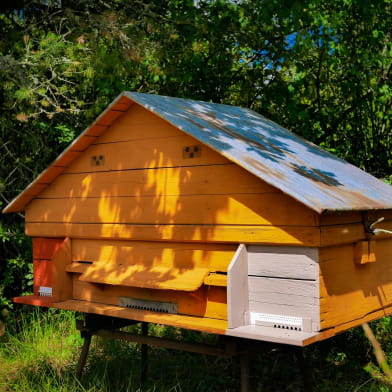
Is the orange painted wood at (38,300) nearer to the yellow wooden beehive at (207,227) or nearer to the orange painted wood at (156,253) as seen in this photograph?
the yellow wooden beehive at (207,227)

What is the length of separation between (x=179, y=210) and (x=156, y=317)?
860mm

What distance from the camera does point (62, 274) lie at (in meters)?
5.50

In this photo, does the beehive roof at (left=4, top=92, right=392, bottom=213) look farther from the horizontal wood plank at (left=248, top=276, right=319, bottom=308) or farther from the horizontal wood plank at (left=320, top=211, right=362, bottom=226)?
the horizontal wood plank at (left=248, top=276, right=319, bottom=308)

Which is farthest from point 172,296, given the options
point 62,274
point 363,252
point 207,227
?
point 363,252

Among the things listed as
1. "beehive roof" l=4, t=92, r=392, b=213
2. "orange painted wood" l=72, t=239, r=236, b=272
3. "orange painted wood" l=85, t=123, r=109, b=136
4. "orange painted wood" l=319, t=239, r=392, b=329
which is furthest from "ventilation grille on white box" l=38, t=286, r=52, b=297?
"orange painted wood" l=319, t=239, r=392, b=329

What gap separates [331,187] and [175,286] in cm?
138

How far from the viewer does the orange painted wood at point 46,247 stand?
5.71 m

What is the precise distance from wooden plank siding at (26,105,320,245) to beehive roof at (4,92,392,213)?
0.35ft

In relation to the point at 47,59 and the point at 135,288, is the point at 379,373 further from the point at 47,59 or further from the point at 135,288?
the point at 47,59

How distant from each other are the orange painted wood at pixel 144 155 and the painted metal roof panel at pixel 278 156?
0.15 m

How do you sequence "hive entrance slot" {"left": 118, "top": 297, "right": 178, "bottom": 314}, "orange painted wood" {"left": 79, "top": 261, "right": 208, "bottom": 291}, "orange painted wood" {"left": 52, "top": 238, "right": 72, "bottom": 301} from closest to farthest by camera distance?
"orange painted wood" {"left": 79, "top": 261, "right": 208, "bottom": 291} → "hive entrance slot" {"left": 118, "top": 297, "right": 178, "bottom": 314} → "orange painted wood" {"left": 52, "top": 238, "right": 72, "bottom": 301}

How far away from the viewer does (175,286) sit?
14.6ft

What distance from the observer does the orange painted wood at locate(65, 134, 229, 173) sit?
15.1 feet

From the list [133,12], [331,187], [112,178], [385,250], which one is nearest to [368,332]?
[385,250]
